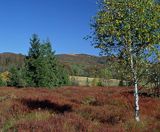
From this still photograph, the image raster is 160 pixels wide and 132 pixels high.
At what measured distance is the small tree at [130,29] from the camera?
1620 cm

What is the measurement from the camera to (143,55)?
1683cm

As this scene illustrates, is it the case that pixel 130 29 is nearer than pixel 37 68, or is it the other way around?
pixel 130 29

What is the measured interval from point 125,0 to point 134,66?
2.86 meters

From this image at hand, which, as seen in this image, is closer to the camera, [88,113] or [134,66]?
[134,66]

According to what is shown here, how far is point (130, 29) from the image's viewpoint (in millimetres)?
16625

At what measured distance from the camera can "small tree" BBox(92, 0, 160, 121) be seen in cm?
1620

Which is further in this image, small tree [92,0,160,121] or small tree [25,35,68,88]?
small tree [25,35,68,88]

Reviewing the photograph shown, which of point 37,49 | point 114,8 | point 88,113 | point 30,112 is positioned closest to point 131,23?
point 114,8

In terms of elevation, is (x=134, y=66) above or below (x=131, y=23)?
below

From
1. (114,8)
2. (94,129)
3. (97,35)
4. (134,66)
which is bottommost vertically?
(94,129)

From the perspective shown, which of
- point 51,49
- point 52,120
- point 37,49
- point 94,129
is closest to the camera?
point 94,129

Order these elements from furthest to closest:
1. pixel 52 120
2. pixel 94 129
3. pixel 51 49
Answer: pixel 51 49
pixel 52 120
pixel 94 129

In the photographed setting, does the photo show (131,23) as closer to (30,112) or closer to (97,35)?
(97,35)

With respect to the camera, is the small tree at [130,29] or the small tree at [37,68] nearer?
the small tree at [130,29]
